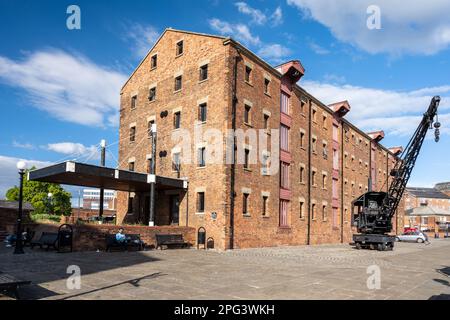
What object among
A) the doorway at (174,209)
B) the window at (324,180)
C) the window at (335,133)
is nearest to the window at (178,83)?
the doorway at (174,209)

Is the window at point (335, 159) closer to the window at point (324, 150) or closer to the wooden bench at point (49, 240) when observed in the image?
the window at point (324, 150)

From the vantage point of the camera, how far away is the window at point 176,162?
88.3ft

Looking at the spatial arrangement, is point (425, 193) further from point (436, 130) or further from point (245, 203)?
point (245, 203)

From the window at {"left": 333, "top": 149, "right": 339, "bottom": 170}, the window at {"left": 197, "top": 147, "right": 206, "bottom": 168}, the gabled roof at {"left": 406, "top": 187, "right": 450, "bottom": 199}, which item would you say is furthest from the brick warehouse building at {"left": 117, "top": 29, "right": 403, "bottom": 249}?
the gabled roof at {"left": 406, "top": 187, "right": 450, "bottom": 199}

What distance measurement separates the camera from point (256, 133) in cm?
2672

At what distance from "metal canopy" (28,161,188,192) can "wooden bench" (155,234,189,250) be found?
3.36 meters

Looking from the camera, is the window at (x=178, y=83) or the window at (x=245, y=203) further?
the window at (x=178, y=83)

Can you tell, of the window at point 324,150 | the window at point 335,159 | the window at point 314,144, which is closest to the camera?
the window at point 314,144

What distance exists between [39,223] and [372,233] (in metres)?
23.8

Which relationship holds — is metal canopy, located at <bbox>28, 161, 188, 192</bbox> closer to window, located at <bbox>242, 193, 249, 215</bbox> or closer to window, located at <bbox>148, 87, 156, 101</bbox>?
window, located at <bbox>242, 193, 249, 215</bbox>

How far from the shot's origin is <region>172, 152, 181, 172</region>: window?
26922mm

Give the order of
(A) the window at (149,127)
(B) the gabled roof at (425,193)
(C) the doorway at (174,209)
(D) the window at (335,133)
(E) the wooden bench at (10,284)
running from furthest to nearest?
1. (B) the gabled roof at (425,193)
2. (D) the window at (335,133)
3. (A) the window at (149,127)
4. (C) the doorway at (174,209)
5. (E) the wooden bench at (10,284)
